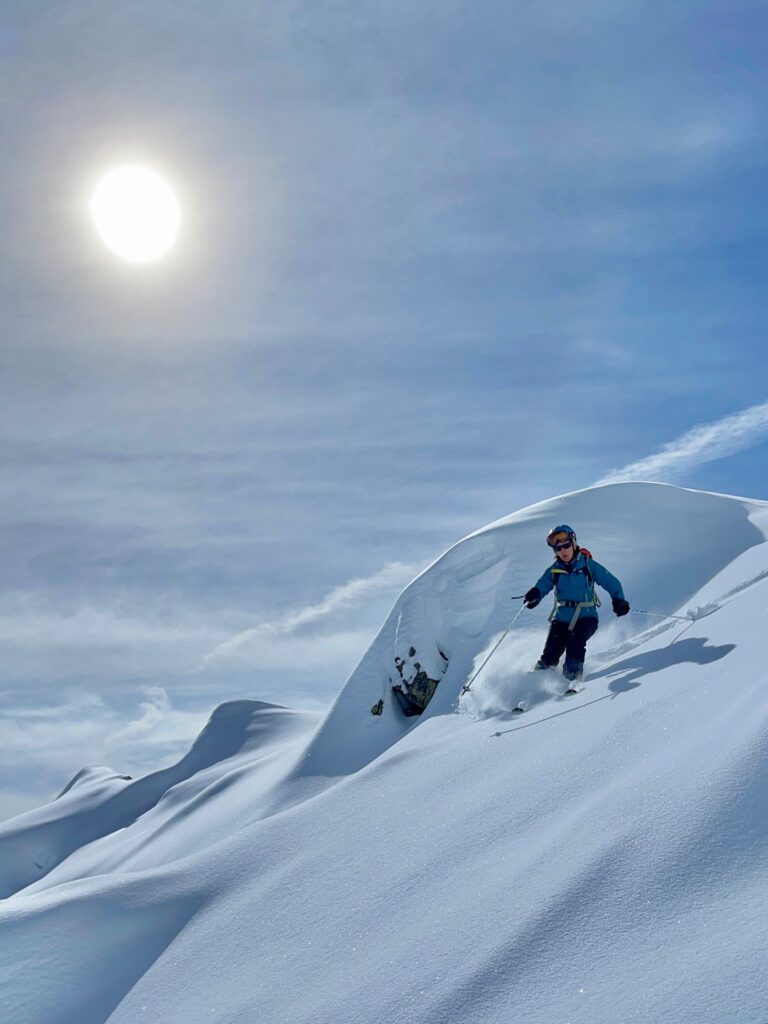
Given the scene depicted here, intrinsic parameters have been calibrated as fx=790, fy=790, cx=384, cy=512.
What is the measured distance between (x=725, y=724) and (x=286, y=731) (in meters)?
16.9

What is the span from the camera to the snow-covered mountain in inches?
127

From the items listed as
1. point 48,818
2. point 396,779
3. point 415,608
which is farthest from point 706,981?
point 48,818

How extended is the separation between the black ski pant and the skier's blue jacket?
80mm

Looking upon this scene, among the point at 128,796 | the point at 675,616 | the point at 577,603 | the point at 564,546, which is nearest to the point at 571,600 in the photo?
the point at 577,603

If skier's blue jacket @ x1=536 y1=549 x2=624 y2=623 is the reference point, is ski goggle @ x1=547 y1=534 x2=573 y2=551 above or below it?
above

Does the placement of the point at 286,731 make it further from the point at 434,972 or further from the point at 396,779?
the point at 434,972

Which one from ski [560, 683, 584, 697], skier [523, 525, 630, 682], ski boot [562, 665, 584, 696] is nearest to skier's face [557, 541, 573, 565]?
skier [523, 525, 630, 682]

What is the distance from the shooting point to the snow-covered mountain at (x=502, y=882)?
324 cm

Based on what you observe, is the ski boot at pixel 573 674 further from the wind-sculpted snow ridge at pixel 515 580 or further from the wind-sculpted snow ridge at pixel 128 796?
the wind-sculpted snow ridge at pixel 128 796

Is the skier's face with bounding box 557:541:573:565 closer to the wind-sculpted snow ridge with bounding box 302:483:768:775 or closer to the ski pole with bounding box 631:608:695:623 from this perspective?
the ski pole with bounding box 631:608:695:623

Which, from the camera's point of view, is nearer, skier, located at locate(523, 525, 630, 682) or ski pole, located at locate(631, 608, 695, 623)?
ski pole, located at locate(631, 608, 695, 623)

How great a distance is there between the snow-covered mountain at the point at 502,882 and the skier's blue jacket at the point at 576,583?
668 mm

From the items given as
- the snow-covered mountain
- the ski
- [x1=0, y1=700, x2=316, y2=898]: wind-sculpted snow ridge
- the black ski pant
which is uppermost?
[x1=0, y1=700, x2=316, y2=898]: wind-sculpted snow ridge

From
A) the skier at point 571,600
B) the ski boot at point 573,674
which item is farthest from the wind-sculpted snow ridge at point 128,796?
the ski boot at point 573,674
